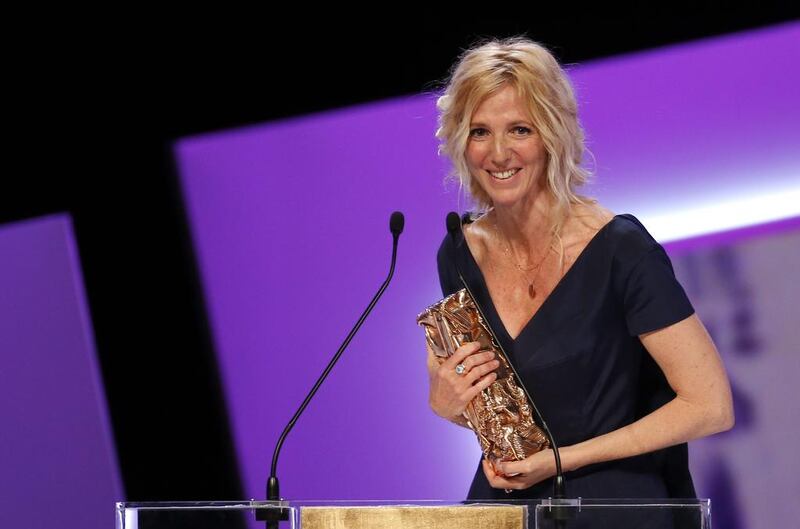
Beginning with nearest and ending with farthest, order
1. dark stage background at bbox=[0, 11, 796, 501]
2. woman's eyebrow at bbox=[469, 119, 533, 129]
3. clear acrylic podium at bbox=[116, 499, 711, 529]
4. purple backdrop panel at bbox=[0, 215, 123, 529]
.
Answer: clear acrylic podium at bbox=[116, 499, 711, 529], woman's eyebrow at bbox=[469, 119, 533, 129], dark stage background at bbox=[0, 11, 796, 501], purple backdrop panel at bbox=[0, 215, 123, 529]

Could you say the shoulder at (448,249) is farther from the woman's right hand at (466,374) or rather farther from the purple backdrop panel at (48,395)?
the purple backdrop panel at (48,395)

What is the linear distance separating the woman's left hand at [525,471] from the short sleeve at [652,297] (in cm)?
29

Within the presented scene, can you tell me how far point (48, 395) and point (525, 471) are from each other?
8.24 feet

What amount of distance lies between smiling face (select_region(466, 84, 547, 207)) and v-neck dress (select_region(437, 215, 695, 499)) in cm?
17

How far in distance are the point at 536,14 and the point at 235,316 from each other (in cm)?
139

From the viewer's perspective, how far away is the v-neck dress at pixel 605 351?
6.44 feet

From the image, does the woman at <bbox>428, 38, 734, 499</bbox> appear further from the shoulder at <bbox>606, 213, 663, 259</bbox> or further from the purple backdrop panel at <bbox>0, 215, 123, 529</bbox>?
the purple backdrop panel at <bbox>0, 215, 123, 529</bbox>

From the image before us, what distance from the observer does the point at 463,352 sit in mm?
1876

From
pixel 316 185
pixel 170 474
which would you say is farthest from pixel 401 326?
pixel 170 474

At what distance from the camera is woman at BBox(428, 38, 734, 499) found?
74.9 inches

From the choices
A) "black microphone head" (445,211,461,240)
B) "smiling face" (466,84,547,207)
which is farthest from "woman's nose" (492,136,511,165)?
"black microphone head" (445,211,461,240)

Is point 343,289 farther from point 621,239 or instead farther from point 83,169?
point 621,239

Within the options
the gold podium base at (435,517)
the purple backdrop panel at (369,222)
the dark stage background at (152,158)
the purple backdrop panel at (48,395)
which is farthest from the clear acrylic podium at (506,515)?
the purple backdrop panel at (48,395)

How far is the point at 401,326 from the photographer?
3.60 m
